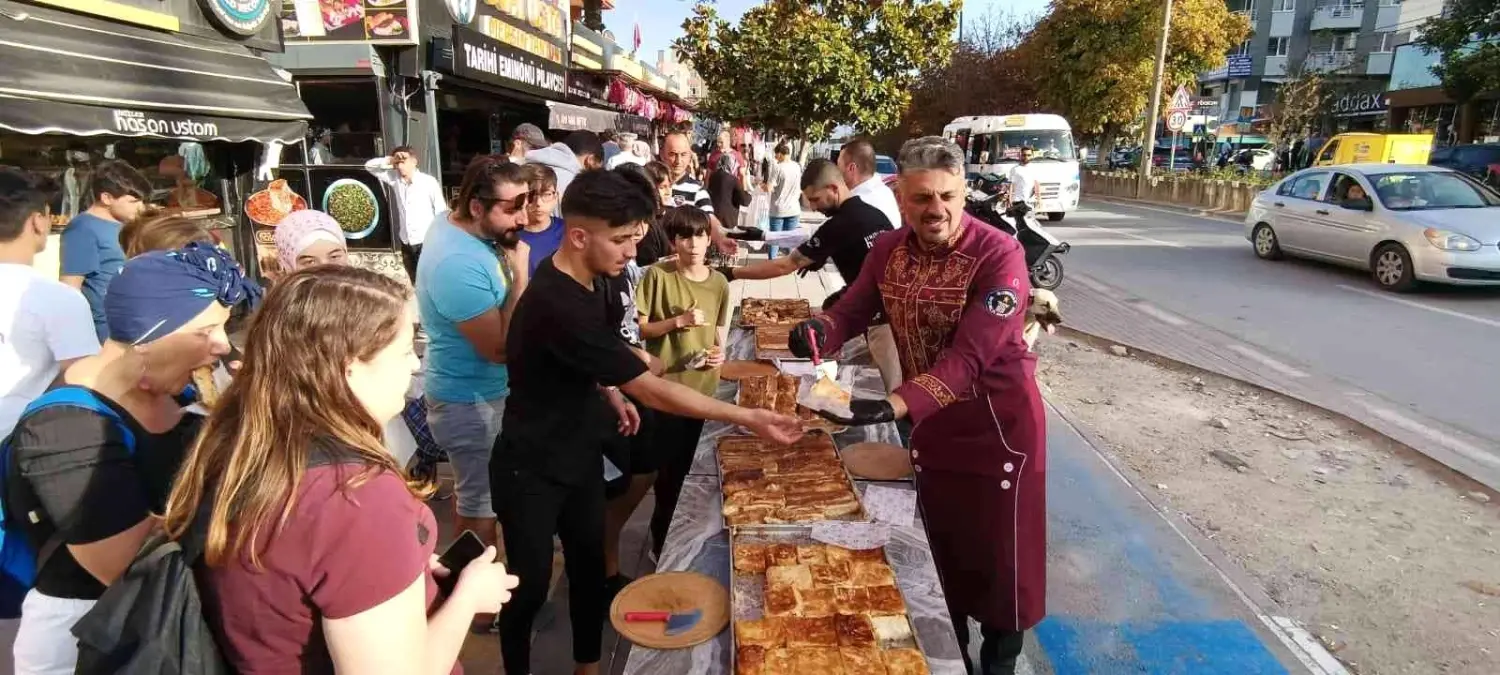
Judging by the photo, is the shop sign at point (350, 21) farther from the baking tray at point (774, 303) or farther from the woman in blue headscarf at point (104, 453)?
the woman in blue headscarf at point (104, 453)

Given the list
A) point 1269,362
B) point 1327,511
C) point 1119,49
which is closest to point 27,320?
point 1327,511

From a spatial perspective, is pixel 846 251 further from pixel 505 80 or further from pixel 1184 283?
pixel 505 80

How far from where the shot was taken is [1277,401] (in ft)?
20.8

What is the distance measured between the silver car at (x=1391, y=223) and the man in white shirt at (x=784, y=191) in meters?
7.30

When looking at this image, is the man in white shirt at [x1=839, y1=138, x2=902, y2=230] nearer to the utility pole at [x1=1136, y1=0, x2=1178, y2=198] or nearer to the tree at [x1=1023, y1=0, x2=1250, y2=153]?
the utility pole at [x1=1136, y1=0, x2=1178, y2=198]

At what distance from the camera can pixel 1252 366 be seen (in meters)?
7.23

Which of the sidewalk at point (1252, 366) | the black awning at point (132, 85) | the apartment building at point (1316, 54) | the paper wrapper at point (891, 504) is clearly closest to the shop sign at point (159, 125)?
the black awning at point (132, 85)

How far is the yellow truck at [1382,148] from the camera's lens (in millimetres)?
19719

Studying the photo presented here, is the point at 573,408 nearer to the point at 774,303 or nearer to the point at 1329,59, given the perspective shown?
the point at 774,303

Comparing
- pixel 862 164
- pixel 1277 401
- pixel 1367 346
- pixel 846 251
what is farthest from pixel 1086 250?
pixel 846 251

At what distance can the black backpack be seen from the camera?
1.28 m

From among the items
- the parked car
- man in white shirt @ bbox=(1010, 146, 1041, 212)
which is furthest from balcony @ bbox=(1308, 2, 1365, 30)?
man in white shirt @ bbox=(1010, 146, 1041, 212)

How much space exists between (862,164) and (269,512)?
5136 mm

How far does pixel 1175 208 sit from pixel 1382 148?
4.67 metres
